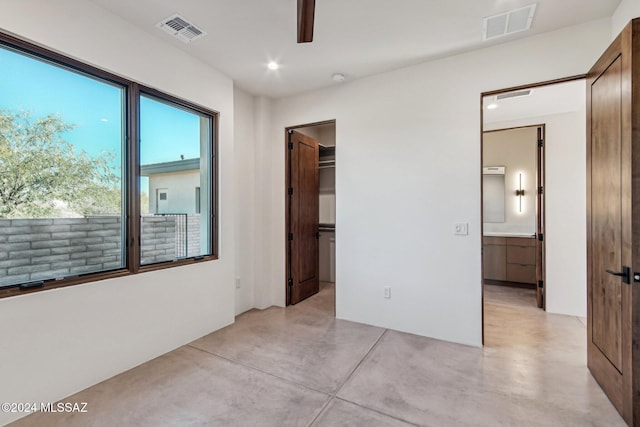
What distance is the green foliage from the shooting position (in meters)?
1.92

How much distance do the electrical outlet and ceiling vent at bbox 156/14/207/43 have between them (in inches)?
117

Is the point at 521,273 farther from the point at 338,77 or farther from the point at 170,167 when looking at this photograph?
the point at 170,167

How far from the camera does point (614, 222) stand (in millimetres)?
1922

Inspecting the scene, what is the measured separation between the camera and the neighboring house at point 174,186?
9.10 ft

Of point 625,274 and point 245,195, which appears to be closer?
point 625,274

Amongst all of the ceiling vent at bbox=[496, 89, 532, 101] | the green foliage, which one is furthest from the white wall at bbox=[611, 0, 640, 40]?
the green foliage

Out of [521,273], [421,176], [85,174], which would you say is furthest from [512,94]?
[85,174]

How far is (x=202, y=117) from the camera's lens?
10.7 feet

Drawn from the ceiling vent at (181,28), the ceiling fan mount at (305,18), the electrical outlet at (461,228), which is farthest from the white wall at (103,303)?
the electrical outlet at (461,228)

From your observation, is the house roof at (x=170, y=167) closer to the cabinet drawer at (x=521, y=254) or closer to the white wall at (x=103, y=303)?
the white wall at (x=103, y=303)

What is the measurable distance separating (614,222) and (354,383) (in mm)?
2111

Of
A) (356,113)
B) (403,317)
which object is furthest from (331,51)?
(403,317)

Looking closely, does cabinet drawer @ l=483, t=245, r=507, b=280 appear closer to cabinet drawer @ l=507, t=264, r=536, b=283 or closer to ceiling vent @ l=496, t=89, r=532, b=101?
cabinet drawer @ l=507, t=264, r=536, b=283

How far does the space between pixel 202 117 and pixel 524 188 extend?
5360mm
